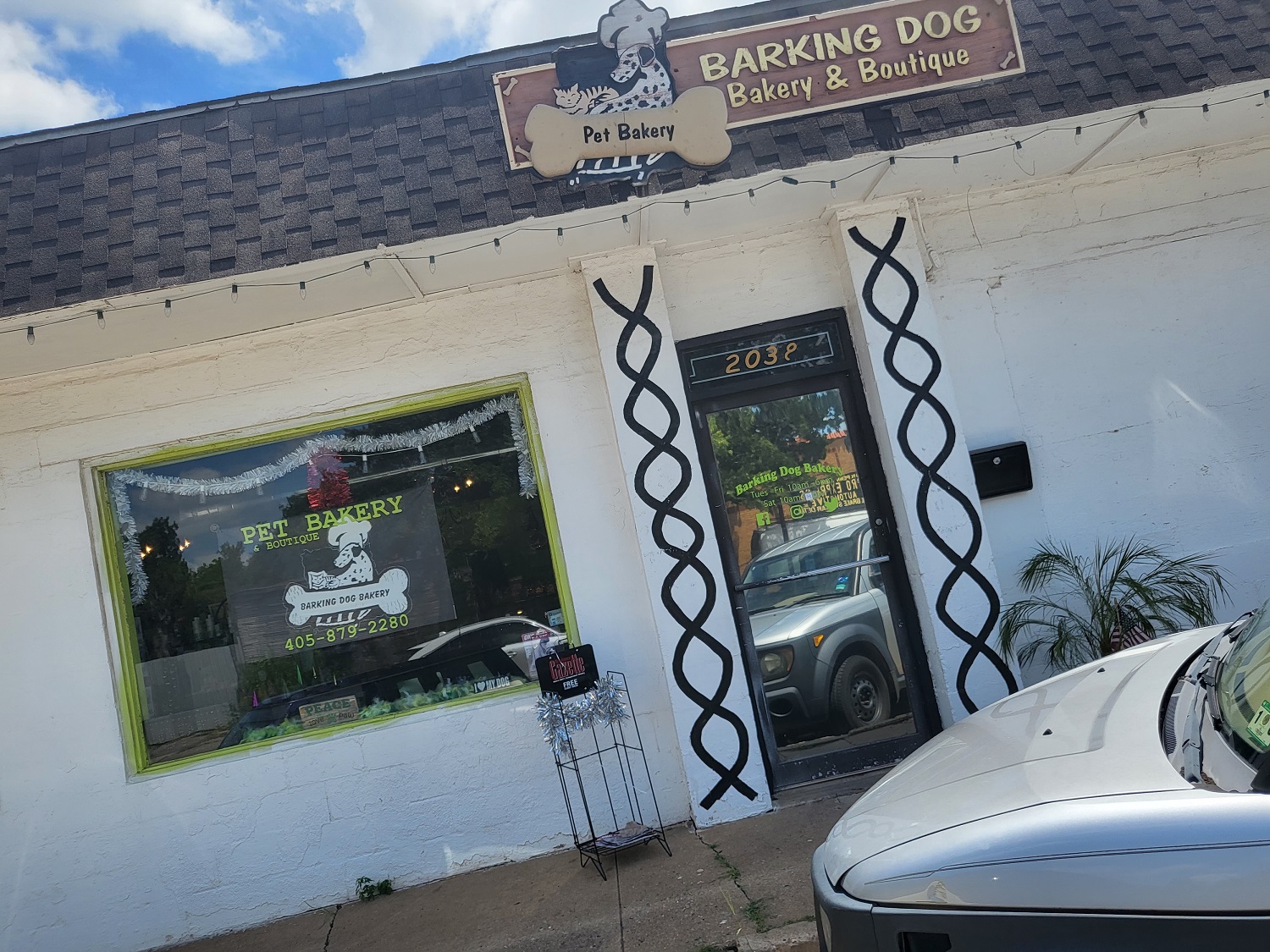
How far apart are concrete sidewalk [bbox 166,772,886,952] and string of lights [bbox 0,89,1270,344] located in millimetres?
3316

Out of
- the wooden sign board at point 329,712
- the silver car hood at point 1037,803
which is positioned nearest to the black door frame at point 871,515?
the wooden sign board at point 329,712

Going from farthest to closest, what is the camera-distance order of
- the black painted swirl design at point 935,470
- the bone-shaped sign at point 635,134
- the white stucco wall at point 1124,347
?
the white stucco wall at point 1124,347
the black painted swirl design at point 935,470
the bone-shaped sign at point 635,134

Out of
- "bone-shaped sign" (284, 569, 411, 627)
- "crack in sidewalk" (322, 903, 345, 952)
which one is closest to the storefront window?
"bone-shaped sign" (284, 569, 411, 627)

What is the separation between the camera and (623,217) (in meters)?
5.14

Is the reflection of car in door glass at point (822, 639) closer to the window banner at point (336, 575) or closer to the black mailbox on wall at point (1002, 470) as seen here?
the black mailbox on wall at point (1002, 470)

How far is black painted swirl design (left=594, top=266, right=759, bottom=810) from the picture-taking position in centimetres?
553

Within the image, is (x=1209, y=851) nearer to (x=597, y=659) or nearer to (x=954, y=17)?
(x=597, y=659)

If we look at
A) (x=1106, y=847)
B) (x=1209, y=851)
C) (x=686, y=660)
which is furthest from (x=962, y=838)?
(x=686, y=660)

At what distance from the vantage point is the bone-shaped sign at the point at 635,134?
4.77 metres

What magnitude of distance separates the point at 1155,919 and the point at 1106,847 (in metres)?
0.16

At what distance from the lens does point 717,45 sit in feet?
16.3

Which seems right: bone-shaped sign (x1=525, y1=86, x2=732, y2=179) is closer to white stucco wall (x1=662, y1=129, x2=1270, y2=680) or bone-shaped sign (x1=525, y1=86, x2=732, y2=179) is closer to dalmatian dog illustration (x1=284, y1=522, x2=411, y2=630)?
white stucco wall (x1=662, y1=129, x2=1270, y2=680)

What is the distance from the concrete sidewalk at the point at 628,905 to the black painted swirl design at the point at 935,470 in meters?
0.99

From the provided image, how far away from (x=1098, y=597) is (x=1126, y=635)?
0.40 metres
